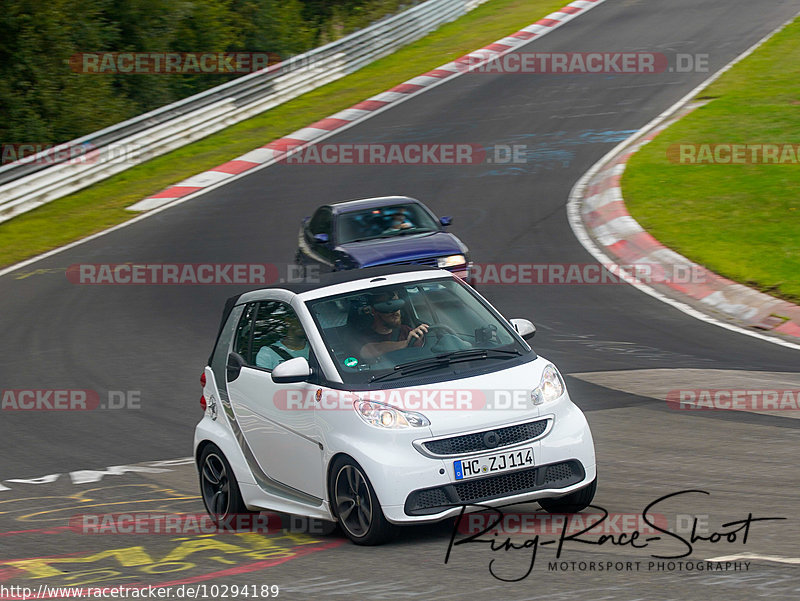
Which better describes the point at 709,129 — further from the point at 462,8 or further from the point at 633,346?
the point at 462,8

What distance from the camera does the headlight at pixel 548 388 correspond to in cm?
687

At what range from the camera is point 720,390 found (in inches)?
409

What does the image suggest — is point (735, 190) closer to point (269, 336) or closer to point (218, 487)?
point (269, 336)

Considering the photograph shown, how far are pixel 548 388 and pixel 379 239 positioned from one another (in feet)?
28.8

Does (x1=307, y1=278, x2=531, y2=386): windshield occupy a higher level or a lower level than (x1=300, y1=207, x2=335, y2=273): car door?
higher

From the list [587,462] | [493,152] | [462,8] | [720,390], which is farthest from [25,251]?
[462,8]

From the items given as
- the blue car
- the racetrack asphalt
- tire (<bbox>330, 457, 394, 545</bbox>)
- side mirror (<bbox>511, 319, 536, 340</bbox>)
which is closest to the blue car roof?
the blue car

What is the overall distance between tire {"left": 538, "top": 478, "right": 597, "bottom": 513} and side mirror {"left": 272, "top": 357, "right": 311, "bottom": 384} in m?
1.64

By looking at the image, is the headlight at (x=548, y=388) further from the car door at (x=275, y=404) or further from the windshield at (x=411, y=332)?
the car door at (x=275, y=404)

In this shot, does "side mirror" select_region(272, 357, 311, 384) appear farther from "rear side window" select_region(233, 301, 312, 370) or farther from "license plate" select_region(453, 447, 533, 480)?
"license plate" select_region(453, 447, 533, 480)

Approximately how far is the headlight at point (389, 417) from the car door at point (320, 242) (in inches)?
347

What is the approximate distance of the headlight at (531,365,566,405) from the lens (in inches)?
271

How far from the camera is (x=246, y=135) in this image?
2848 centimetres

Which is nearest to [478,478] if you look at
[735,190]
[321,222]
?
[321,222]
